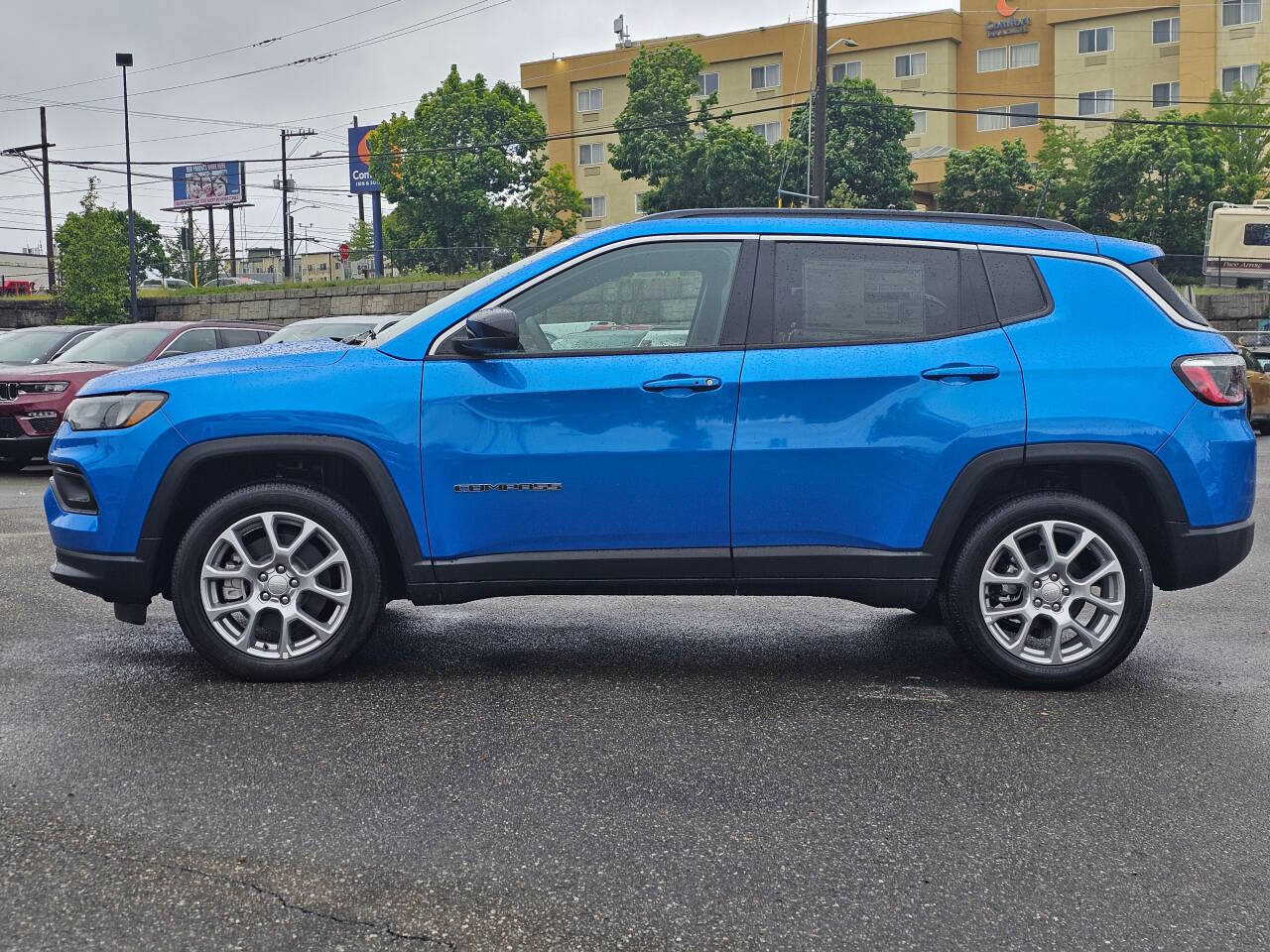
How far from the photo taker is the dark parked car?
15.7 m

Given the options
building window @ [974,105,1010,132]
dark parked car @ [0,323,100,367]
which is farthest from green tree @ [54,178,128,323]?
building window @ [974,105,1010,132]

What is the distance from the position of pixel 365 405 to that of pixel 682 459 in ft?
3.81

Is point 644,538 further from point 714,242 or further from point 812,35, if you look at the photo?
point 812,35

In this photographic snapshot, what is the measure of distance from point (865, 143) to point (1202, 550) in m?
59.7

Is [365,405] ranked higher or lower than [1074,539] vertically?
higher

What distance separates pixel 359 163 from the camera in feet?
224

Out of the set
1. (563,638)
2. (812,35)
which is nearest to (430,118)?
(812,35)

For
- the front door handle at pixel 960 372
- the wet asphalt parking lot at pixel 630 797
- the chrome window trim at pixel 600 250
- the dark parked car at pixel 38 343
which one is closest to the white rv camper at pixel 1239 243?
the dark parked car at pixel 38 343

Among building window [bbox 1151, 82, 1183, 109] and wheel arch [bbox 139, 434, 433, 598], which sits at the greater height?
building window [bbox 1151, 82, 1183, 109]

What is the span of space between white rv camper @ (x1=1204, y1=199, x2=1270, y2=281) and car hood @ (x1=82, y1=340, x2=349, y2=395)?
39502 mm

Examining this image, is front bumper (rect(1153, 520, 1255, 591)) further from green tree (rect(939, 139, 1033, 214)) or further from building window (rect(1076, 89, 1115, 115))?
building window (rect(1076, 89, 1115, 115))

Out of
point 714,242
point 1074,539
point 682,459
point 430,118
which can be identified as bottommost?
point 1074,539

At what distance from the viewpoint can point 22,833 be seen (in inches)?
133

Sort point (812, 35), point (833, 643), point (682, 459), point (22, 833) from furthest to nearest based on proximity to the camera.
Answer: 1. point (812, 35)
2. point (833, 643)
3. point (682, 459)
4. point (22, 833)
